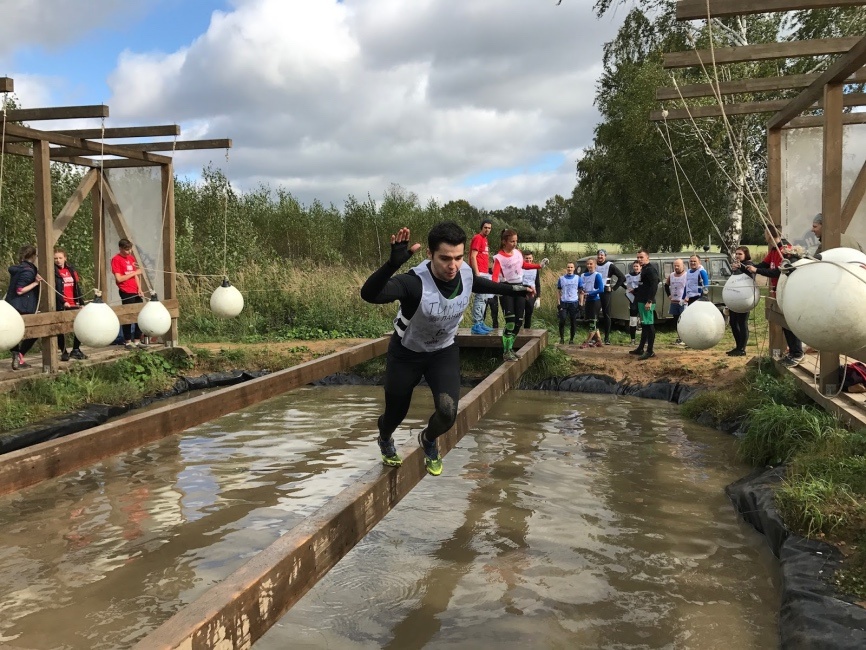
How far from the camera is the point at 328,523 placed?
3.65 m

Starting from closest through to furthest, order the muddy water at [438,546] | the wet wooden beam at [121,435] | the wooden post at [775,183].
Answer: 1. the wet wooden beam at [121,435]
2. the muddy water at [438,546]
3. the wooden post at [775,183]

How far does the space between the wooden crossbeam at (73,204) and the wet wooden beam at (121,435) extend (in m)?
5.52

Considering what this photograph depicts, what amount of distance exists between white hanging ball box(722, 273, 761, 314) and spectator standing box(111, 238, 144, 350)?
863cm

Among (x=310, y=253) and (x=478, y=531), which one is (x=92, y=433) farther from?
(x=310, y=253)

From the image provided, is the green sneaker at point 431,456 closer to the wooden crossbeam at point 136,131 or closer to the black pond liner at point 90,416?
the black pond liner at point 90,416

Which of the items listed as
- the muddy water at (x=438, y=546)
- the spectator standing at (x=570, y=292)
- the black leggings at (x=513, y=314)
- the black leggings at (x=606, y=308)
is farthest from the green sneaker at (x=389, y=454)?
the black leggings at (x=606, y=308)

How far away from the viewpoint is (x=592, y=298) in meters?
14.7

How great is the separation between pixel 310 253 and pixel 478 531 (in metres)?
Result: 21.8

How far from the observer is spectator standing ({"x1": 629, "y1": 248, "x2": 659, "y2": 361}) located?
12977 mm

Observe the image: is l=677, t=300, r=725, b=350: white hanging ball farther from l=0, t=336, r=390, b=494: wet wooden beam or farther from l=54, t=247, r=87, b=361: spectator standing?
l=54, t=247, r=87, b=361: spectator standing

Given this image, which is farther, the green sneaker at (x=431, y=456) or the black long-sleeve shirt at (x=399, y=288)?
the green sneaker at (x=431, y=456)

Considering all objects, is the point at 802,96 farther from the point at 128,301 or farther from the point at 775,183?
the point at 128,301

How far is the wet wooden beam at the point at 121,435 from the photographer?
13.9 ft

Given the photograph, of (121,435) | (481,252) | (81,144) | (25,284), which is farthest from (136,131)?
(121,435)
